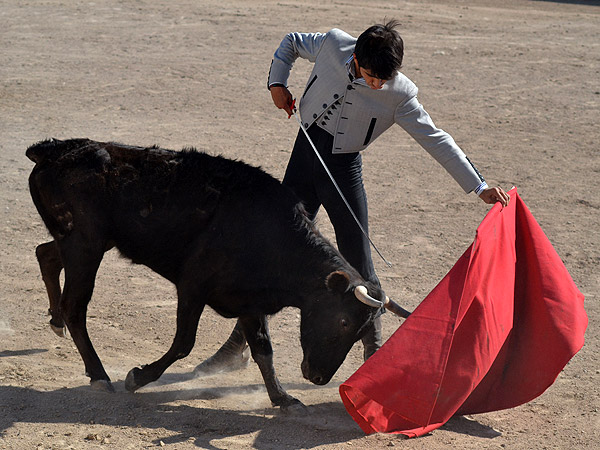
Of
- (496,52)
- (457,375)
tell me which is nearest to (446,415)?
(457,375)

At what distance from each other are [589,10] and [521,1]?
156cm

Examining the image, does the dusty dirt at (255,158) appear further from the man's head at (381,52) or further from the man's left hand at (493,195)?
the man's head at (381,52)

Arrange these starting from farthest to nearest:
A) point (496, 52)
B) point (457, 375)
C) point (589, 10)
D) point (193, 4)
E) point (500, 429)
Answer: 1. point (589, 10)
2. point (193, 4)
3. point (496, 52)
4. point (500, 429)
5. point (457, 375)

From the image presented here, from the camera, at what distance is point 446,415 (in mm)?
4648

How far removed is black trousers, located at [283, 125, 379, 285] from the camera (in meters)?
5.18

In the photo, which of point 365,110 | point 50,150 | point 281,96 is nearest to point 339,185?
point 365,110

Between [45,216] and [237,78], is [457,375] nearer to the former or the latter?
[45,216]

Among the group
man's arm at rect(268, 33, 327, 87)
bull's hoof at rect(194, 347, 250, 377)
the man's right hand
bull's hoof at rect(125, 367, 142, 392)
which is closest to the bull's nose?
bull's hoof at rect(194, 347, 250, 377)

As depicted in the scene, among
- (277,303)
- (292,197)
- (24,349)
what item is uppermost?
(292,197)

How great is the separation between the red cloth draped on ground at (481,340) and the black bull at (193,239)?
32 cm

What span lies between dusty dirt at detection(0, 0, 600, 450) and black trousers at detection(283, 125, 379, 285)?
897 millimetres

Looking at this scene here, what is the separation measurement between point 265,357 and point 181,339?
0.51 meters

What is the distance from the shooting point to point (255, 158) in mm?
9453

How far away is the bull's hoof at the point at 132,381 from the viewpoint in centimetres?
508
